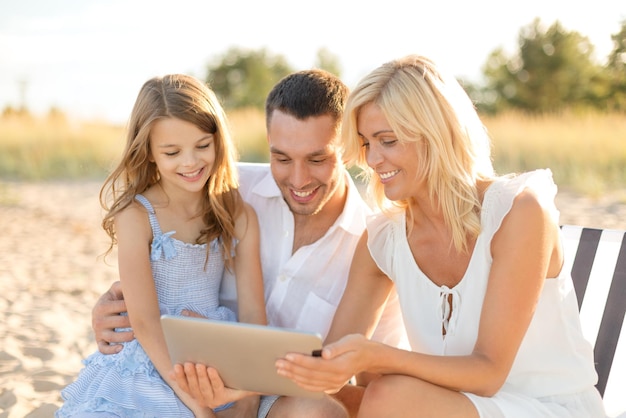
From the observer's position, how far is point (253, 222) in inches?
148

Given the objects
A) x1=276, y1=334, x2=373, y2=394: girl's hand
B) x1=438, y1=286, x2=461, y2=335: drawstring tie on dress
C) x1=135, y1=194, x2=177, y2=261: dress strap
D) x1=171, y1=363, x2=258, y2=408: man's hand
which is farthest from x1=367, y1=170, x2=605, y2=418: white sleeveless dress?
x1=135, y1=194, x2=177, y2=261: dress strap

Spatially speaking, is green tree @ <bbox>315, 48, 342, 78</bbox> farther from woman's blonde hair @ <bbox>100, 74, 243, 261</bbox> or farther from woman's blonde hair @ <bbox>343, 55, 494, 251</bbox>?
woman's blonde hair @ <bbox>343, 55, 494, 251</bbox>

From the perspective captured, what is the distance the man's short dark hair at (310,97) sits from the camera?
148 inches

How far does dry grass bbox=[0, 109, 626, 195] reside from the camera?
1366cm

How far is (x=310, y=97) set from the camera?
12.3 ft

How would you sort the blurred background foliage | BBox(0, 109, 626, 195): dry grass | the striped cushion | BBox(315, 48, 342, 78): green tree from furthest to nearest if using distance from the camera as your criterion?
BBox(315, 48, 342, 78): green tree
the blurred background foliage
BBox(0, 109, 626, 195): dry grass
the striped cushion

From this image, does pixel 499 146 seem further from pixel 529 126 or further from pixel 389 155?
pixel 389 155

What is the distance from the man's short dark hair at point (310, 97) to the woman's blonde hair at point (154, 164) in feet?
1.00

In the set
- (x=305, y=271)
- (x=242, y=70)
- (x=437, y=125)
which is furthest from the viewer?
(x=242, y=70)

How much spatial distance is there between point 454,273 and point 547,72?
2305 cm

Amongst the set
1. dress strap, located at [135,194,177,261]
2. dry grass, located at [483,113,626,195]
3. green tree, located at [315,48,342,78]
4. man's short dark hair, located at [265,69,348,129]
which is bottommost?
dry grass, located at [483,113,626,195]

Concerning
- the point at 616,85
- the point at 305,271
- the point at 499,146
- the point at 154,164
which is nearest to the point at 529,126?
the point at 499,146

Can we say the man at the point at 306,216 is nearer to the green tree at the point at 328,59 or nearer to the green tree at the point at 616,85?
the green tree at the point at 616,85

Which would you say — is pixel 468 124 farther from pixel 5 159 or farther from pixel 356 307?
pixel 5 159
